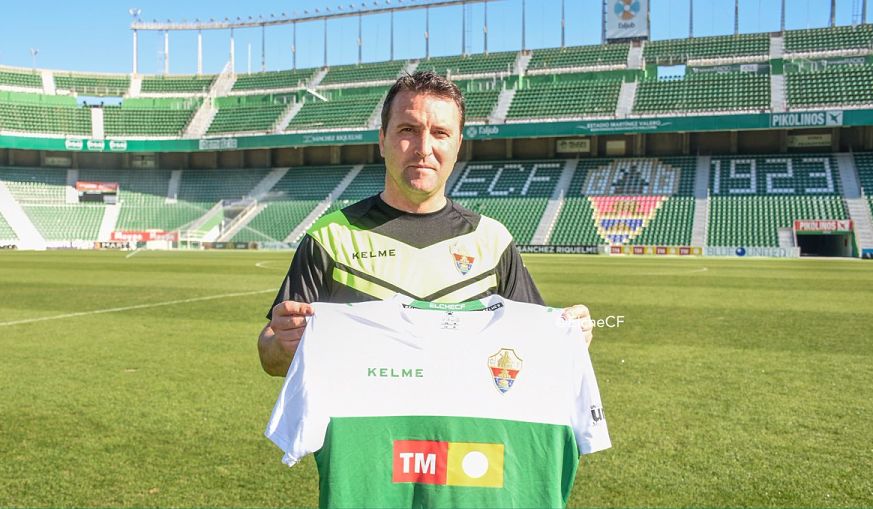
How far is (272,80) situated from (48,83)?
57.8ft

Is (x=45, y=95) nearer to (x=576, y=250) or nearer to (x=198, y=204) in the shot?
A: (x=198, y=204)

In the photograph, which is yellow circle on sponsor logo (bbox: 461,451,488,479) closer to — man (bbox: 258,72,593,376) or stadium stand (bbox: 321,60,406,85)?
man (bbox: 258,72,593,376)

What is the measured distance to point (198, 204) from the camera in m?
52.1

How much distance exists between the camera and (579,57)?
51.9 metres

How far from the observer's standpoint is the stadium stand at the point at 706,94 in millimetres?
42406

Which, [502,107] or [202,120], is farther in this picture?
[202,120]

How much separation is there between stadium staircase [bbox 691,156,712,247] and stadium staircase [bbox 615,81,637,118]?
17.9 ft

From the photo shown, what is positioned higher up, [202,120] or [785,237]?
[202,120]

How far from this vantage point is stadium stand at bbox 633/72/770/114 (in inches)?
1670

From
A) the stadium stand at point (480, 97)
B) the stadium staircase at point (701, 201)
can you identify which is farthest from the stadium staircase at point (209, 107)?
the stadium staircase at point (701, 201)

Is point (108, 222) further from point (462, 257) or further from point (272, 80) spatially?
point (462, 257)

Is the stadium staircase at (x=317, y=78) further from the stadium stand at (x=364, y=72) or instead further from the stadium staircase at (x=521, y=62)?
the stadium staircase at (x=521, y=62)

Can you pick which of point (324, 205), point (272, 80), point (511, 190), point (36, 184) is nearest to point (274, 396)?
point (511, 190)

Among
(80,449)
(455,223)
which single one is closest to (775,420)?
(455,223)
